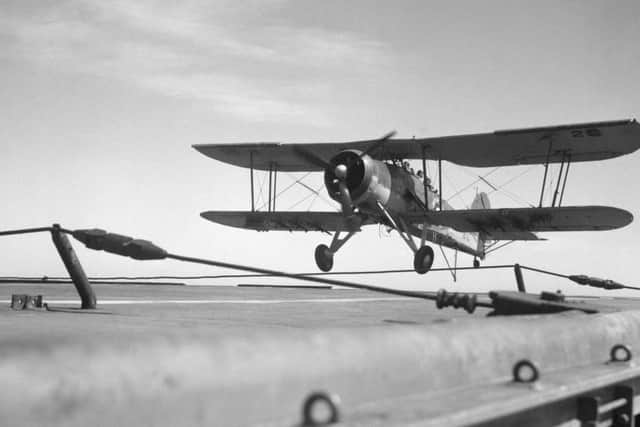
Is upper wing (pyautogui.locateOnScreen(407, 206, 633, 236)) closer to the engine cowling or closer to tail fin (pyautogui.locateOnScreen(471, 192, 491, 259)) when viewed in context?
the engine cowling

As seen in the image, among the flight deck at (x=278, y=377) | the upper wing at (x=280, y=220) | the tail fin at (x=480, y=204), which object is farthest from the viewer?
the tail fin at (x=480, y=204)

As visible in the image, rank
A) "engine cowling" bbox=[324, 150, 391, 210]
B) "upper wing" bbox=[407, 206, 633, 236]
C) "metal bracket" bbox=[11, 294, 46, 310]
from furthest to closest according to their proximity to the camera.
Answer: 1. "upper wing" bbox=[407, 206, 633, 236]
2. "engine cowling" bbox=[324, 150, 391, 210]
3. "metal bracket" bbox=[11, 294, 46, 310]

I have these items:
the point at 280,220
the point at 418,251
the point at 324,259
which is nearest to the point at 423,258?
the point at 418,251

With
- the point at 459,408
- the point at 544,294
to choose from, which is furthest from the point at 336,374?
the point at 544,294

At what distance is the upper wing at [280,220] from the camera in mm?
22422

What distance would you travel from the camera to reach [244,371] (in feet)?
5.07

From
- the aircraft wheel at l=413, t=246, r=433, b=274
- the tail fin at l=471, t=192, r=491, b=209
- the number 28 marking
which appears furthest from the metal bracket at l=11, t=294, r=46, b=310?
the tail fin at l=471, t=192, r=491, b=209

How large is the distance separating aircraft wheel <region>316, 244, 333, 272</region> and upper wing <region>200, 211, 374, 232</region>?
87.9 inches

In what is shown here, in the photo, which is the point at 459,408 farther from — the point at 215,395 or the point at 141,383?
the point at 141,383

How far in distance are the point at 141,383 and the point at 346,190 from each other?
16360 millimetres

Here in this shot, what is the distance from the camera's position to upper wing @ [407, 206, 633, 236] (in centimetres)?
1836

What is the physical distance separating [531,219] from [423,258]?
3732mm

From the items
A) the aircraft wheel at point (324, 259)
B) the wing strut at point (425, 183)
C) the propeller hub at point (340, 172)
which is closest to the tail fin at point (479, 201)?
the wing strut at point (425, 183)

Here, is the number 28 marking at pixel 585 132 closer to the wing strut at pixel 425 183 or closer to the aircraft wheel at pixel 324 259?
the wing strut at pixel 425 183
